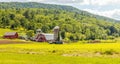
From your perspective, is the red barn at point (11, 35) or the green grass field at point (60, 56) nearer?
the green grass field at point (60, 56)

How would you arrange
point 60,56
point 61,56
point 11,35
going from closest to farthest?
point 60,56
point 61,56
point 11,35

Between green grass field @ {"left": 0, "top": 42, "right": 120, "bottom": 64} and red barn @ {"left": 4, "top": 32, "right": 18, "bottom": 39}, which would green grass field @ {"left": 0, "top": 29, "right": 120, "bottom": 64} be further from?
red barn @ {"left": 4, "top": 32, "right": 18, "bottom": 39}

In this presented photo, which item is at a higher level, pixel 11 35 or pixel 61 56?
pixel 61 56

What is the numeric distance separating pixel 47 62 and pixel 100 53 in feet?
73.0

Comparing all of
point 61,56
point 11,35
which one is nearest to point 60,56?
point 61,56

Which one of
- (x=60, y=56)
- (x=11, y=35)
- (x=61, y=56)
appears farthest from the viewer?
(x=11, y=35)

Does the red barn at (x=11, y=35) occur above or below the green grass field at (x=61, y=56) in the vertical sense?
below

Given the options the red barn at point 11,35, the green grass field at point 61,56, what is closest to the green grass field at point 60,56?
the green grass field at point 61,56

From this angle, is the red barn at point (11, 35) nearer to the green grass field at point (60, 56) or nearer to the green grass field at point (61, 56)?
the green grass field at point (60, 56)

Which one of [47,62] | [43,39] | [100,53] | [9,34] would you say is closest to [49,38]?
[43,39]

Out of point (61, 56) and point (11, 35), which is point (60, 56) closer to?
point (61, 56)

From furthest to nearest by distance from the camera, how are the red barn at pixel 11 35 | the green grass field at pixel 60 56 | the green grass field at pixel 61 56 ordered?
the red barn at pixel 11 35 → the green grass field at pixel 60 56 → the green grass field at pixel 61 56

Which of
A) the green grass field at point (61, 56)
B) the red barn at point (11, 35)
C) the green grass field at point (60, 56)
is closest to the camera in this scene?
the green grass field at point (61, 56)

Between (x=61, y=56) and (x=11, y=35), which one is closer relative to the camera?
(x=61, y=56)
